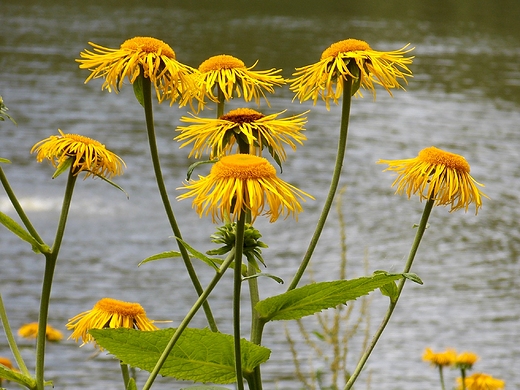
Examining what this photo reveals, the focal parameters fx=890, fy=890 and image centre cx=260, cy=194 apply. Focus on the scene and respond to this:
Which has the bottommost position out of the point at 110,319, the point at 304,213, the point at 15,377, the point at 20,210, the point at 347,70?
the point at 15,377

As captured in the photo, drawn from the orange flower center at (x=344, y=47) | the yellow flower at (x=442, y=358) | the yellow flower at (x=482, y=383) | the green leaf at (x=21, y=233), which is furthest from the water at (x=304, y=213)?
the green leaf at (x=21, y=233)

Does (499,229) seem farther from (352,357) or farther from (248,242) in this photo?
(248,242)

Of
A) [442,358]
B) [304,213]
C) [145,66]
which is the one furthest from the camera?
[304,213]

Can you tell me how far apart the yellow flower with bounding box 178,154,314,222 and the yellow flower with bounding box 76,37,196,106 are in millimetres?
214

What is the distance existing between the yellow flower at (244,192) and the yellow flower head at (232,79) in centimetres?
27

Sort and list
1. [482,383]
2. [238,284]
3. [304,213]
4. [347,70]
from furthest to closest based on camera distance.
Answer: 1. [304,213]
2. [482,383]
3. [347,70]
4. [238,284]

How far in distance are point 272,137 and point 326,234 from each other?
12.6m

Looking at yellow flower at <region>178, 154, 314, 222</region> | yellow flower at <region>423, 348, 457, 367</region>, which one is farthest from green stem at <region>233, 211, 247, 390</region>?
yellow flower at <region>423, 348, 457, 367</region>

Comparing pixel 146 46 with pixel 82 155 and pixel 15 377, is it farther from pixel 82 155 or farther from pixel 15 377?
pixel 15 377

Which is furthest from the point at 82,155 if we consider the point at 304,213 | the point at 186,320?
the point at 304,213

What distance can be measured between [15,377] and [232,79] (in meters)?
0.52

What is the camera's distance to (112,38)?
2925cm

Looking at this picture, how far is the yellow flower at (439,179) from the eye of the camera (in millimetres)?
1212

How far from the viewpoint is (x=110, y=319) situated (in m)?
1.28
